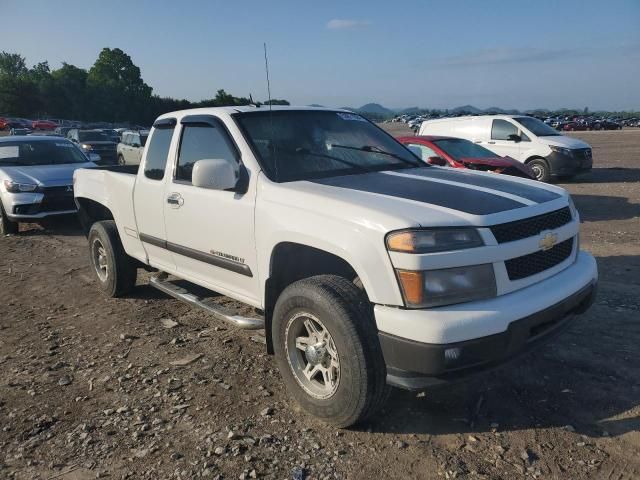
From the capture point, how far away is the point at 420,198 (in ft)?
10.3

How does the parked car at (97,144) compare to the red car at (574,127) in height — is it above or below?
above

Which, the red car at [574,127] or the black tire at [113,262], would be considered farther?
the red car at [574,127]

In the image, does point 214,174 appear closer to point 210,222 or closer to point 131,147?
point 210,222

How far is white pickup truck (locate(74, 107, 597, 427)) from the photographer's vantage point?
8.93ft

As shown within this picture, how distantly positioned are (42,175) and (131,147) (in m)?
10.7

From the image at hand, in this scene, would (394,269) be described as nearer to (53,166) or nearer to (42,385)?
(42,385)

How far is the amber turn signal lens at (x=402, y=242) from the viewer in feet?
8.87

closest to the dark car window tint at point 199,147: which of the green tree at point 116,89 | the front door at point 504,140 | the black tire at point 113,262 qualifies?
the black tire at point 113,262

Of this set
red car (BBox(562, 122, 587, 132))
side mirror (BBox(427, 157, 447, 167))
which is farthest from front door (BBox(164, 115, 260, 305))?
red car (BBox(562, 122, 587, 132))

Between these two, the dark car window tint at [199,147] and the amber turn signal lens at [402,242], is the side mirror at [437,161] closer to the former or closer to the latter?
the dark car window tint at [199,147]

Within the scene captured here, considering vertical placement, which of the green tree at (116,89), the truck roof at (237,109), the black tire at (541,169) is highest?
the green tree at (116,89)

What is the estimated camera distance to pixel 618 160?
66.9 ft

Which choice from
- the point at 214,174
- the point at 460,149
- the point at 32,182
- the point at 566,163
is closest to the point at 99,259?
the point at 214,174

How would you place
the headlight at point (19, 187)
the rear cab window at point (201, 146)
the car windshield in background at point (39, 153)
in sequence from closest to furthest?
the rear cab window at point (201, 146), the headlight at point (19, 187), the car windshield in background at point (39, 153)
